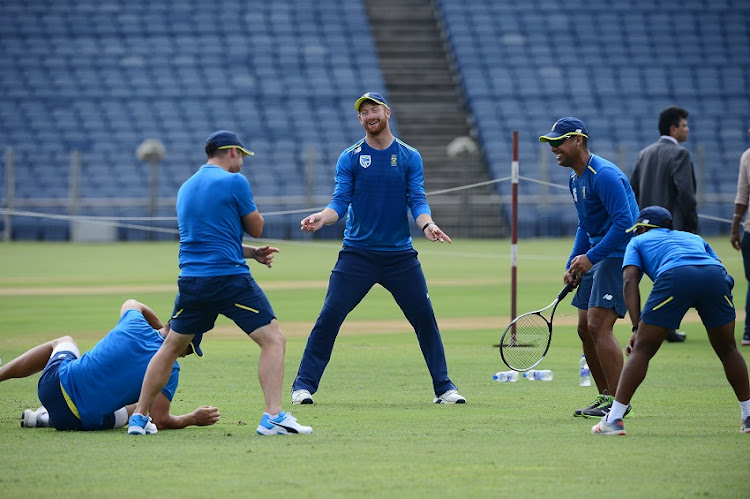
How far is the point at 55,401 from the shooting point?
8461 millimetres

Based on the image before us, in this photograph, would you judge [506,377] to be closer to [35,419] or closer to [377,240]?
[377,240]

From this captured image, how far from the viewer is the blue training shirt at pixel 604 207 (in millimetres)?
9328

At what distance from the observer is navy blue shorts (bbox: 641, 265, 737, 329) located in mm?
8195

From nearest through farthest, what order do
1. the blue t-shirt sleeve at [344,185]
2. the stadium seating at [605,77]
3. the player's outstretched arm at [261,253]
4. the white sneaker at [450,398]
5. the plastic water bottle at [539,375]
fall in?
the player's outstretched arm at [261,253]
the white sneaker at [450,398]
the blue t-shirt sleeve at [344,185]
the plastic water bottle at [539,375]
the stadium seating at [605,77]

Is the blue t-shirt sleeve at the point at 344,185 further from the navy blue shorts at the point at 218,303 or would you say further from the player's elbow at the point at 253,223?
the navy blue shorts at the point at 218,303

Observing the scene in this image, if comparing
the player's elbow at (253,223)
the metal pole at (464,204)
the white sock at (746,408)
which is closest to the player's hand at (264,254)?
the player's elbow at (253,223)

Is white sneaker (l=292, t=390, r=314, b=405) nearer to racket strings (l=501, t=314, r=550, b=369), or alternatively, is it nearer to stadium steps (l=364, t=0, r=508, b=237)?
racket strings (l=501, t=314, r=550, b=369)

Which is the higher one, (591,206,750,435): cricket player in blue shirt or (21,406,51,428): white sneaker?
(591,206,750,435): cricket player in blue shirt

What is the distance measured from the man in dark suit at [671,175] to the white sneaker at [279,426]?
714 cm

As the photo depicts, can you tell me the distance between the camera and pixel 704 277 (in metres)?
8.21

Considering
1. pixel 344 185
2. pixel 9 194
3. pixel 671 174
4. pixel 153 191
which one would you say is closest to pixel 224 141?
pixel 344 185

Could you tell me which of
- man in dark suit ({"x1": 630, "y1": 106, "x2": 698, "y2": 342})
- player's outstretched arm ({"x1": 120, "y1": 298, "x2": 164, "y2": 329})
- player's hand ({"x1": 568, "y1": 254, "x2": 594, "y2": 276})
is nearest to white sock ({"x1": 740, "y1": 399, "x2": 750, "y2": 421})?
player's hand ({"x1": 568, "y1": 254, "x2": 594, "y2": 276})

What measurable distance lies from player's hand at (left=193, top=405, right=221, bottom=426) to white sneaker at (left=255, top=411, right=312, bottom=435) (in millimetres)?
485

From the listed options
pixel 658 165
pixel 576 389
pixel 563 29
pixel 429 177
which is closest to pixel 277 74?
pixel 429 177
